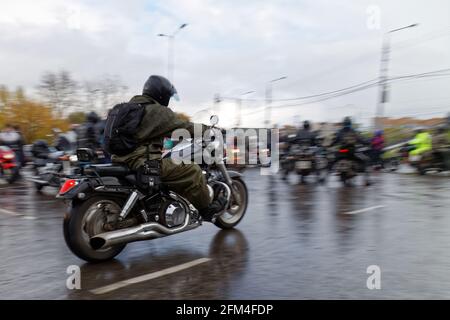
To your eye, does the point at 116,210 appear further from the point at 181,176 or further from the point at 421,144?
the point at 421,144

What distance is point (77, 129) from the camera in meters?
12.0

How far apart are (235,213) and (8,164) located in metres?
9.17

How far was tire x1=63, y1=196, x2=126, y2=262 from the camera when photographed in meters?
4.82

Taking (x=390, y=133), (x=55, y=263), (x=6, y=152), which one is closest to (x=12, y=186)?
(x=6, y=152)

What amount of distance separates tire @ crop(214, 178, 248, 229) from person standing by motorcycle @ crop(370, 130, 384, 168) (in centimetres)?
1416

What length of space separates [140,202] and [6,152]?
9.85 m

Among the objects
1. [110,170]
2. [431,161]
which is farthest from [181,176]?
[431,161]

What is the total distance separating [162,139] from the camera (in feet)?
17.9

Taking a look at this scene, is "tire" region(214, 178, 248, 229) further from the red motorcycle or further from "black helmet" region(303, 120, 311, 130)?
the red motorcycle

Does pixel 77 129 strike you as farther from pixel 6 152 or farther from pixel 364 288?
pixel 364 288

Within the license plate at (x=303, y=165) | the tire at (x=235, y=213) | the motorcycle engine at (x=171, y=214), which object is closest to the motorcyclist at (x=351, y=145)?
the license plate at (x=303, y=165)

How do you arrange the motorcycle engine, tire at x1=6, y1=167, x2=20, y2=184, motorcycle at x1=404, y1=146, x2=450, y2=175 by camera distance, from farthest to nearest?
motorcycle at x1=404, y1=146, x2=450, y2=175, tire at x1=6, y1=167, x2=20, y2=184, the motorcycle engine

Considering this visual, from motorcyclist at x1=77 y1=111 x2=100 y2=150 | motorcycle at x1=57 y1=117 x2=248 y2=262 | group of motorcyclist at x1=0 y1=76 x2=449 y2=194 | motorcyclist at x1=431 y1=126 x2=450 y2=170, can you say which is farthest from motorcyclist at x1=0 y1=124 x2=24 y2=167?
motorcyclist at x1=431 y1=126 x2=450 y2=170
